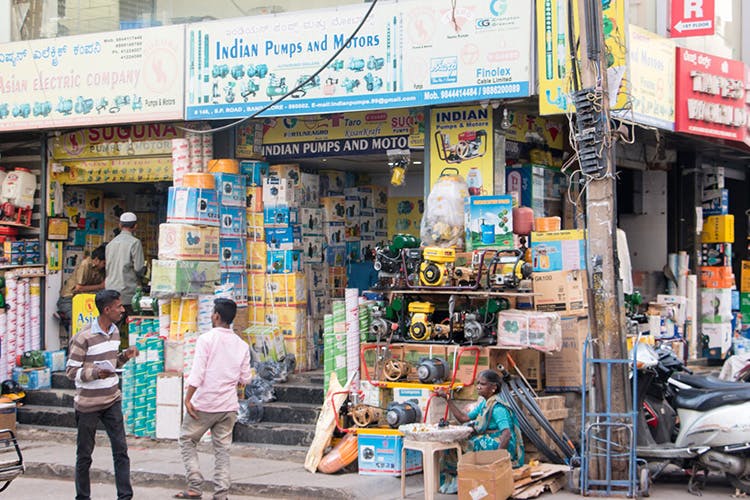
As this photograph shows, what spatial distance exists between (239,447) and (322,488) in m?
2.02

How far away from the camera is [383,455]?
986 cm

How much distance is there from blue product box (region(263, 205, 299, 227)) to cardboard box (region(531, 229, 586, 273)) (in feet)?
11.1

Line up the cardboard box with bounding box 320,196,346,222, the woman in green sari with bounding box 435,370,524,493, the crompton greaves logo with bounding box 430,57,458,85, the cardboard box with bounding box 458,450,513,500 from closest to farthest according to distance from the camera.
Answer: the cardboard box with bounding box 458,450,513,500
the woman in green sari with bounding box 435,370,524,493
the crompton greaves logo with bounding box 430,57,458,85
the cardboard box with bounding box 320,196,346,222

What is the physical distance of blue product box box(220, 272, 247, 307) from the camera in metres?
12.7

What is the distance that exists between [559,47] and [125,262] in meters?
6.16

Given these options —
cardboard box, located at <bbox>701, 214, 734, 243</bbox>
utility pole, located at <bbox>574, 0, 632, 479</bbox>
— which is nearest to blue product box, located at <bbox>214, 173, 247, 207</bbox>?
utility pole, located at <bbox>574, 0, 632, 479</bbox>

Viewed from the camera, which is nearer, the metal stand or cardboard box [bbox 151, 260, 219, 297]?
the metal stand

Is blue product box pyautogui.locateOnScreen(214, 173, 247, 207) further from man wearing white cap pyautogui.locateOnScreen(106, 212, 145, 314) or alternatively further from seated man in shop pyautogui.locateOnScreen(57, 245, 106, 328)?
seated man in shop pyautogui.locateOnScreen(57, 245, 106, 328)

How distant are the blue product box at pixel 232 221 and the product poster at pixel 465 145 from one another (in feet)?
8.92

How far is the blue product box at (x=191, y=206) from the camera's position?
1198 centimetres

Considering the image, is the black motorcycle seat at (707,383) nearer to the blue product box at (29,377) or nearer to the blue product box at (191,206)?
the blue product box at (191,206)

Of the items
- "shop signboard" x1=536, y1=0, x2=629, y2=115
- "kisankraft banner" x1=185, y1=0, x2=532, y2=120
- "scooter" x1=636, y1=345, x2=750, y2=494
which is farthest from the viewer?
"kisankraft banner" x1=185, y1=0, x2=532, y2=120

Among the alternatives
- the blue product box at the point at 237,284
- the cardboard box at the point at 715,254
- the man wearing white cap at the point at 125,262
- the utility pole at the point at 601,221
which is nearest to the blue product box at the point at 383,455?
the utility pole at the point at 601,221

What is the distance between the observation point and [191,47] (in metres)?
12.5
